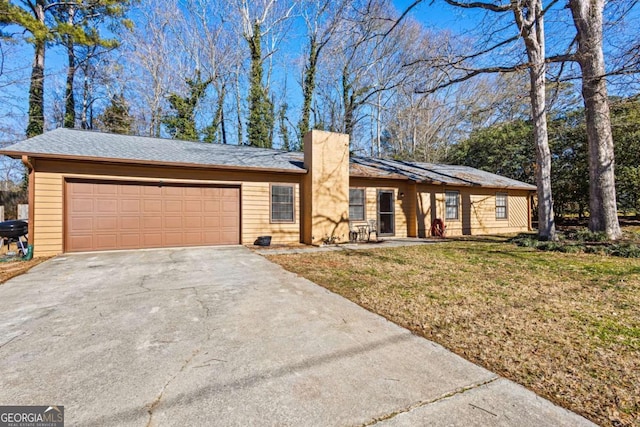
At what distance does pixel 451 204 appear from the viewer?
40.9 ft

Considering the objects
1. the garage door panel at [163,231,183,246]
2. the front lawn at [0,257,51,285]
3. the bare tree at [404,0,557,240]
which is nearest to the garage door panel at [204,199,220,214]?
the garage door panel at [163,231,183,246]

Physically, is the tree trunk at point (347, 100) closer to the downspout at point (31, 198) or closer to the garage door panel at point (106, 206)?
the garage door panel at point (106, 206)

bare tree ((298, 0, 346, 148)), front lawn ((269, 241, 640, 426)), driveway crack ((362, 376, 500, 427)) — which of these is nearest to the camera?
driveway crack ((362, 376, 500, 427))

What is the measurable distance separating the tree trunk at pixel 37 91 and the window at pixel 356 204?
51.6 feet

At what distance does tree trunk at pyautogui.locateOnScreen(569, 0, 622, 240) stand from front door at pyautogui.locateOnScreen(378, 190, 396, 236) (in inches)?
243

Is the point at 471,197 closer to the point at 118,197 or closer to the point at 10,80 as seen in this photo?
the point at 118,197

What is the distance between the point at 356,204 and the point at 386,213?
1.51m

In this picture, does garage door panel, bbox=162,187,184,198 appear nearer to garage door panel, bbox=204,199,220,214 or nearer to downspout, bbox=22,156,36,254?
garage door panel, bbox=204,199,220,214

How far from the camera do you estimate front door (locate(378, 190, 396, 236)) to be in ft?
37.1

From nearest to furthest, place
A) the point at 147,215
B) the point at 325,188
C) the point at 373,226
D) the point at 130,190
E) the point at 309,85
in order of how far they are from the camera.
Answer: the point at 130,190 → the point at 147,215 → the point at 325,188 → the point at 373,226 → the point at 309,85

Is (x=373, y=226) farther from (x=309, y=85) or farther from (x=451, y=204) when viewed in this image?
(x=309, y=85)

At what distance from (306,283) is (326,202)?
15.9ft

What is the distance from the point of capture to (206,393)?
1939 millimetres

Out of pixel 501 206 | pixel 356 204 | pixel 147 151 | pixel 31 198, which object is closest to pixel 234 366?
pixel 31 198
